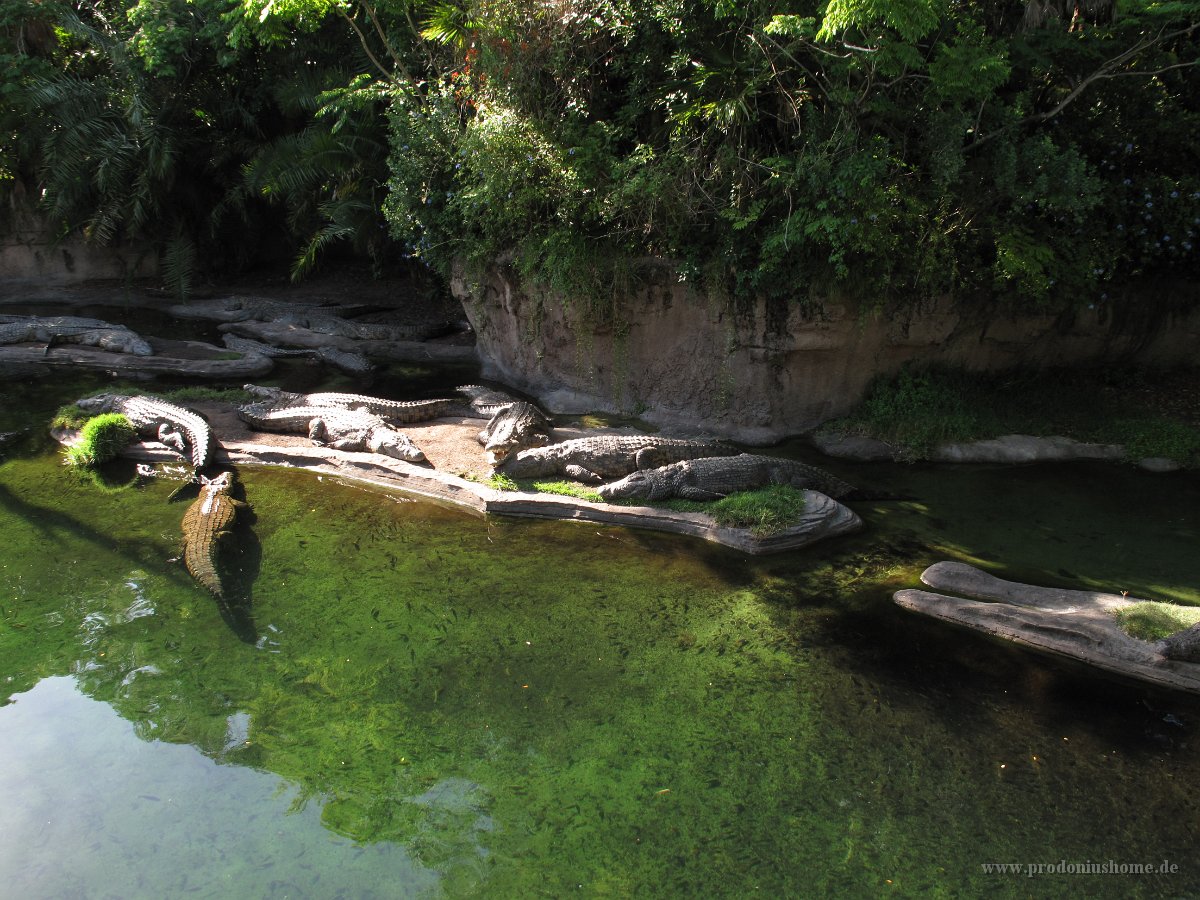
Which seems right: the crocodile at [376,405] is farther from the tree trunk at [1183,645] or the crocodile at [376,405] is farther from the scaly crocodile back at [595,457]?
the tree trunk at [1183,645]

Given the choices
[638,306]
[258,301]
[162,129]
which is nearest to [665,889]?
[638,306]

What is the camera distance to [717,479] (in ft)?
20.9

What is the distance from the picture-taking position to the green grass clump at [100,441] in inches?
282

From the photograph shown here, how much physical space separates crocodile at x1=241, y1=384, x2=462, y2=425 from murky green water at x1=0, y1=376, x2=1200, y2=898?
6.98ft

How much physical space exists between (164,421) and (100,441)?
23.9 inches

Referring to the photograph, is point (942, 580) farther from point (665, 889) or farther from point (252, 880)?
point (252, 880)

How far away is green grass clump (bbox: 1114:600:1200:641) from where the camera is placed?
4.52m

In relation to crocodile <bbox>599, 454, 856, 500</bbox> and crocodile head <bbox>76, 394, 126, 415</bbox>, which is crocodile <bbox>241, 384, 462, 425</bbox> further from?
crocodile <bbox>599, 454, 856, 500</bbox>

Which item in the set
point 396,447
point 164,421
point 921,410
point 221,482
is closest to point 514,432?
point 396,447

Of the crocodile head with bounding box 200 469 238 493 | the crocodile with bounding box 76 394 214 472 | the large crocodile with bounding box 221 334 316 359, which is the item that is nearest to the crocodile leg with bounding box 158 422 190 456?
the crocodile with bounding box 76 394 214 472

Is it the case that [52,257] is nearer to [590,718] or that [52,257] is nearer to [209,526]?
[209,526]

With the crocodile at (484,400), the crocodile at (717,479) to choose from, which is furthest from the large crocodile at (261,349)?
the crocodile at (717,479)

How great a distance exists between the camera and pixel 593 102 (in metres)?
8.47

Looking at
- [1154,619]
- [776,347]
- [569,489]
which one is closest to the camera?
[1154,619]
